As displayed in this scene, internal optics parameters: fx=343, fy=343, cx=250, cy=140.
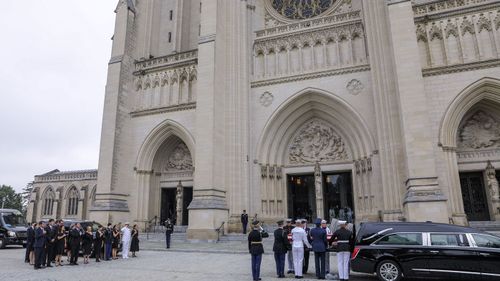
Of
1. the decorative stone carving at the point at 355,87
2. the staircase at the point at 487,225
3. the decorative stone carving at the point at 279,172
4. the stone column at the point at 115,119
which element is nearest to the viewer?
the staircase at the point at 487,225

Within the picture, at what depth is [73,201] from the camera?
3734 cm

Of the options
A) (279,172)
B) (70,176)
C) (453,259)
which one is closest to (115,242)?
(279,172)

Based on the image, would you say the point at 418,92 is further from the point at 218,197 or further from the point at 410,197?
the point at 218,197

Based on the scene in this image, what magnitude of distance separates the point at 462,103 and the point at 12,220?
2296 cm

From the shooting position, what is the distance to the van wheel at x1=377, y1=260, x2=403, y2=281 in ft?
23.5

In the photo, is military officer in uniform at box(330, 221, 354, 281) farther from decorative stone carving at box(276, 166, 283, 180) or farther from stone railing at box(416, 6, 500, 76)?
stone railing at box(416, 6, 500, 76)

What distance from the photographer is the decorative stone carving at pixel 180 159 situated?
22781mm

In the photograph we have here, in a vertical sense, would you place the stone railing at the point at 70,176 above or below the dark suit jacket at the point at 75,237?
above

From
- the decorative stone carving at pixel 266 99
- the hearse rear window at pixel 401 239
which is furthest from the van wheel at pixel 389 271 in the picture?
the decorative stone carving at pixel 266 99

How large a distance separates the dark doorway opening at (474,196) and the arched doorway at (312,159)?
4.77m

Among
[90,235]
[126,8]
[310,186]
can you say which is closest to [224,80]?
[310,186]

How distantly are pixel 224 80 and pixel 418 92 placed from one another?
10286mm

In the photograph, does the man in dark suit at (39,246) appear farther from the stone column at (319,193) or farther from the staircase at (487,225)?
the staircase at (487,225)

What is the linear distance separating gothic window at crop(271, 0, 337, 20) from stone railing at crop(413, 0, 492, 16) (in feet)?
17.4
